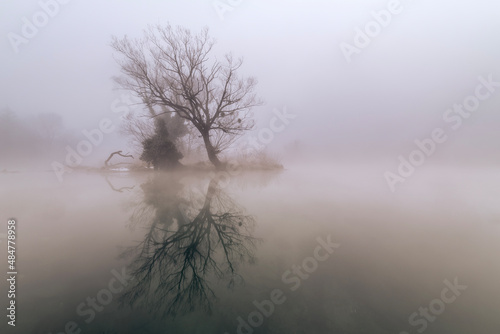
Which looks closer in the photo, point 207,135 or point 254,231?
point 254,231

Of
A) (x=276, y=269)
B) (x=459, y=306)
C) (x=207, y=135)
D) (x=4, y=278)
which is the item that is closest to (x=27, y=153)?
(x=207, y=135)

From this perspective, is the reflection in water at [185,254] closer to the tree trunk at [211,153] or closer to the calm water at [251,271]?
the calm water at [251,271]

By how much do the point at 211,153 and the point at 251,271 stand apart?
1030 centimetres

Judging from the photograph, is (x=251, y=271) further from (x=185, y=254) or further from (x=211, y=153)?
(x=211, y=153)

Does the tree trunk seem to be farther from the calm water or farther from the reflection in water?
the calm water

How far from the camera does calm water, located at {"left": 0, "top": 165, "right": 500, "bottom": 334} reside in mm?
1530

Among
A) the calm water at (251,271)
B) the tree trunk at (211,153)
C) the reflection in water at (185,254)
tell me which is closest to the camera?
the calm water at (251,271)

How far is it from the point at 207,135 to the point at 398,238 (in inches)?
416

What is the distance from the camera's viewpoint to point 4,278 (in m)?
1.96

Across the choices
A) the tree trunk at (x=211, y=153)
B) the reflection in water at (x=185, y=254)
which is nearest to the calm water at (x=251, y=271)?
the reflection in water at (x=185, y=254)

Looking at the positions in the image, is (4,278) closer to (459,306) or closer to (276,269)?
(276,269)

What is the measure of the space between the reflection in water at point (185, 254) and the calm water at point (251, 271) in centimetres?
2

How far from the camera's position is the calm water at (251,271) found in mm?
1530

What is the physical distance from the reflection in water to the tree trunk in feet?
25.2
